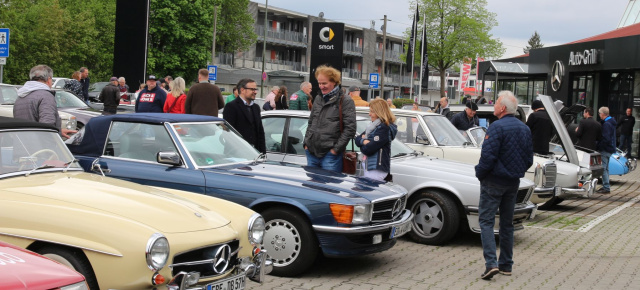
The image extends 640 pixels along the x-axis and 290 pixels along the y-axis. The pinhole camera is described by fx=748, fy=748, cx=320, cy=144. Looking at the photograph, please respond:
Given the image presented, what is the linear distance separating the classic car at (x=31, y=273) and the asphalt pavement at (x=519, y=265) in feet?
10.4

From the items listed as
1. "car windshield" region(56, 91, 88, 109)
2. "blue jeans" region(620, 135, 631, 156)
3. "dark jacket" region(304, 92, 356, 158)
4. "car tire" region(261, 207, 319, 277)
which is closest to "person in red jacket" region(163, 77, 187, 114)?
"dark jacket" region(304, 92, 356, 158)

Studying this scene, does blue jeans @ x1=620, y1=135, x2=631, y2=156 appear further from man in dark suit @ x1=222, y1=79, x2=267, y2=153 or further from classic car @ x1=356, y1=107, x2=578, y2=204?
man in dark suit @ x1=222, y1=79, x2=267, y2=153

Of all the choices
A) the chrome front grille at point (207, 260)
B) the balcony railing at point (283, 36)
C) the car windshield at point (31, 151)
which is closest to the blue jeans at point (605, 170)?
the chrome front grille at point (207, 260)

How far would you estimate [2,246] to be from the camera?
4.03m

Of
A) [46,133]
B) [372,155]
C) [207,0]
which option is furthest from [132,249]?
[207,0]

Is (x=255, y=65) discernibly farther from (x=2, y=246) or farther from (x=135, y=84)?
(x=2, y=246)

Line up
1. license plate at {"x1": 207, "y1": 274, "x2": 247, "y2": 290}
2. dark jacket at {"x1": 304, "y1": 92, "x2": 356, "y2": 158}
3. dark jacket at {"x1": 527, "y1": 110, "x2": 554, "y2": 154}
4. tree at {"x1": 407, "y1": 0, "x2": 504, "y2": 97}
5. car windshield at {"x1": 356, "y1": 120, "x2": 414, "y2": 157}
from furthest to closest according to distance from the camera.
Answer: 1. tree at {"x1": 407, "y1": 0, "x2": 504, "y2": 97}
2. dark jacket at {"x1": 527, "y1": 110, "x2": 554, "y2": 154}
3. car windshield at {"x1": 356, "y1": 120, "x2": 414, "y2": 157}
4. dark jacket at {"x1": 304, "y1": 92, "x2": 356, "y2": 158}
5. license plate at {"x1": 207, "y1": 274, "x2": 247, "y2": 290}

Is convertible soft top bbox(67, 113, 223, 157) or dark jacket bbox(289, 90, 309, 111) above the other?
dark jacket bbox(289, 90, 309, 111)

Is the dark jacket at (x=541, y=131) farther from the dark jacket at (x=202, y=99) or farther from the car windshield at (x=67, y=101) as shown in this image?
the car windshield at (x=67, y=101)

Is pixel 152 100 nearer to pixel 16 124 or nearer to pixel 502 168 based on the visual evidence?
pixel 16 124

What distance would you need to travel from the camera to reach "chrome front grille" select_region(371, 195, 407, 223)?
7.32 meters

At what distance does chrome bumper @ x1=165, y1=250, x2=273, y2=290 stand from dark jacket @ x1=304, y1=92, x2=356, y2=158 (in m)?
3.05

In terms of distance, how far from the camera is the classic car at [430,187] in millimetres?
9289

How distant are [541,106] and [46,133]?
1048 cm
